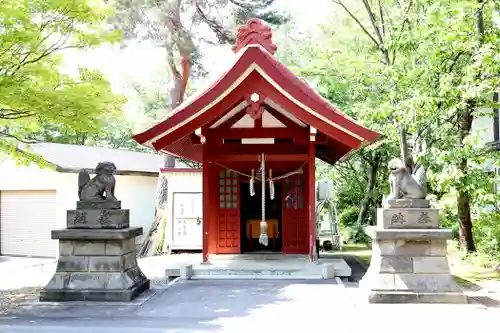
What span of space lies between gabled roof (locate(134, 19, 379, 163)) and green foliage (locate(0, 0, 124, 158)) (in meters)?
1.24

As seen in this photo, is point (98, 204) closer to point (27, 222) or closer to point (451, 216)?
point (27, 222)

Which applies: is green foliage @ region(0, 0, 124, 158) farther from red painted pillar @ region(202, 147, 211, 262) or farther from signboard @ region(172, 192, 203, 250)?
signboard @ region(172, 192, 203, 250)

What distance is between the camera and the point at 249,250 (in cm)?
1300

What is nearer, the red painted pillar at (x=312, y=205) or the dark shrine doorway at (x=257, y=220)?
the red painted pillar at (x=312, y=205)

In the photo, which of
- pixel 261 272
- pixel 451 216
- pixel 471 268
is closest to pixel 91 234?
pixel 261 272

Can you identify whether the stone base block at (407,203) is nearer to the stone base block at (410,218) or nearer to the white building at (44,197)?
the stone base block at (410,218)

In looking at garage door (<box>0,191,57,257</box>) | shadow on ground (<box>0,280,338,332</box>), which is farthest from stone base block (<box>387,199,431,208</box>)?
garage door (<box>0,191,57,257</box>)

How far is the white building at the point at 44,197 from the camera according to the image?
15.2m

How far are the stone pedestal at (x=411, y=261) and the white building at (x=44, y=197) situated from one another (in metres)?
10.5

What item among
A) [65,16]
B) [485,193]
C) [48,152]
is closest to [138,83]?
[48,152]

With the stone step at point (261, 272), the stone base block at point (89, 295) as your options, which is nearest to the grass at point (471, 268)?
the stone step at point (261, 272)

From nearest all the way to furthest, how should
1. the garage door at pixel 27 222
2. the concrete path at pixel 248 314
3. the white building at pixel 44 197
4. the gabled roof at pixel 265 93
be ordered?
the concrete path at pixel 248 314 < the gabled roof at pixel 265 93 < the white building at pixel 44 197 < the garage door at pixel 27 222

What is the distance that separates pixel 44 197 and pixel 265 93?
9.56 m

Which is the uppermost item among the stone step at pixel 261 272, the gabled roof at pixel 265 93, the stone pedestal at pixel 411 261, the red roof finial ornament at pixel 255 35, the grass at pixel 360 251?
the red roof finial ornament at pixel 255 35
